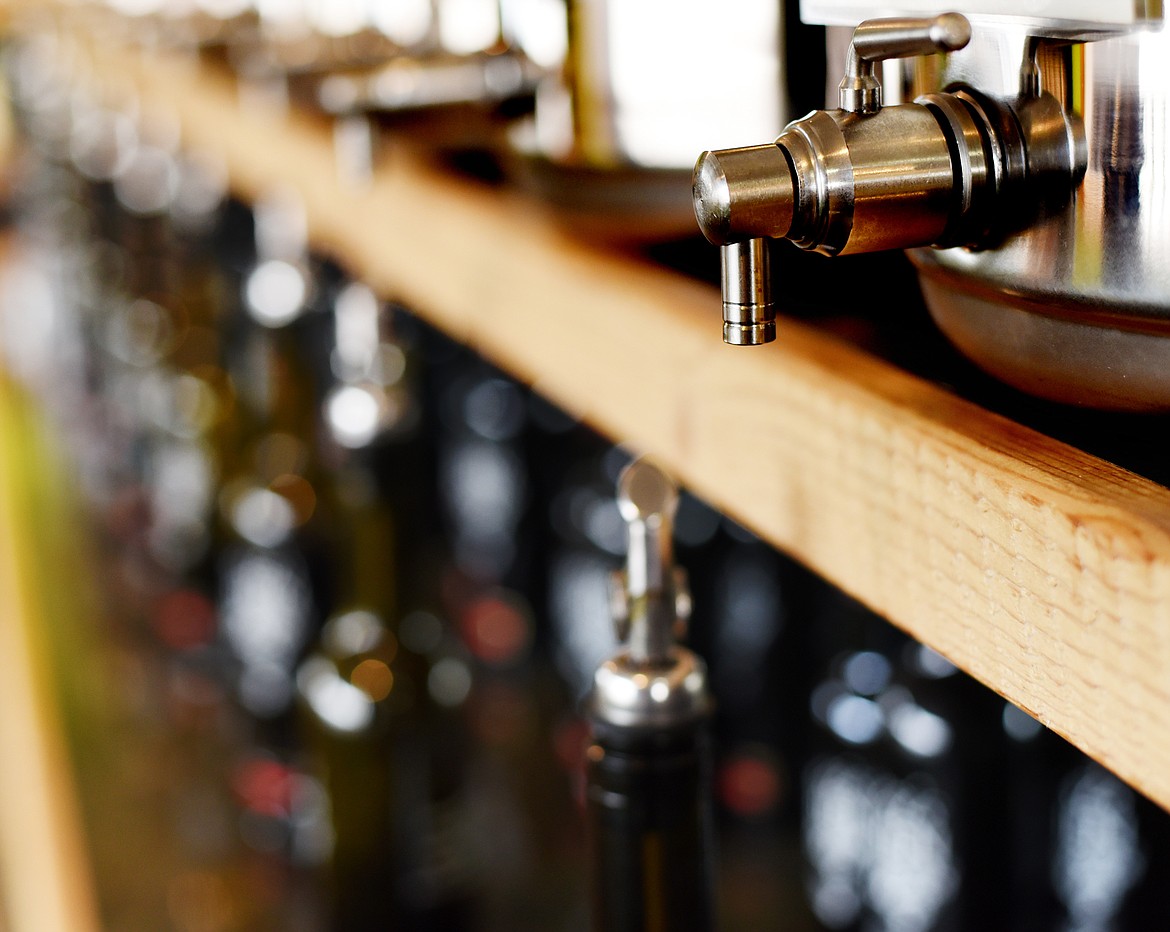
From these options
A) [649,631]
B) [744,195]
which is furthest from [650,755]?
[744,195]

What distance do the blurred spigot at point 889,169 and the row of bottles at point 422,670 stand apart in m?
0.36

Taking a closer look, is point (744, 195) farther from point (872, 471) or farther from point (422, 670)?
point (422, 670)

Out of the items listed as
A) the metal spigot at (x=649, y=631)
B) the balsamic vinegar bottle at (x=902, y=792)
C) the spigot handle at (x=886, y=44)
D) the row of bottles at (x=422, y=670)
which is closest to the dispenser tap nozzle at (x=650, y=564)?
the metal spigot at (x=649, y=631)

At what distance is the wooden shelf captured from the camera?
18 centimetres

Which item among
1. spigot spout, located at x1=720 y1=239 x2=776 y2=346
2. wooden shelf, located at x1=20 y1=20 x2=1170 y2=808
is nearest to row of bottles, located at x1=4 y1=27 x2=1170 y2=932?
wooden shelf, located at x1=20 y1=20 x2=1170 y2=808

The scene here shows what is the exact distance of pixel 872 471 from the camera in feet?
0.77

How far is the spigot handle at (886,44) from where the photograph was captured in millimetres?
180

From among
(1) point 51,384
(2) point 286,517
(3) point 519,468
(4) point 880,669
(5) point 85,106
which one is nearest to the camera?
(4) point 880,669

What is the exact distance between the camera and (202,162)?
2.96 feet

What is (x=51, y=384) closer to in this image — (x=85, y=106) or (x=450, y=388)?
(x=85, y=106)

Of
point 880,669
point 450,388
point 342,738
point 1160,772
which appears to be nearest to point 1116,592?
point 1160,772

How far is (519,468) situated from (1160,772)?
95 centimetres

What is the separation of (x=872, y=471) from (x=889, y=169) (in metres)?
0.06

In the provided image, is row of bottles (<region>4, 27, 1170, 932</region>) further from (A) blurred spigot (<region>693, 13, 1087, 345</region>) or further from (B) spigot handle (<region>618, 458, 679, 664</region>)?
(A) blurred spigot (<region>693, 13, 1087, 345</region>)
